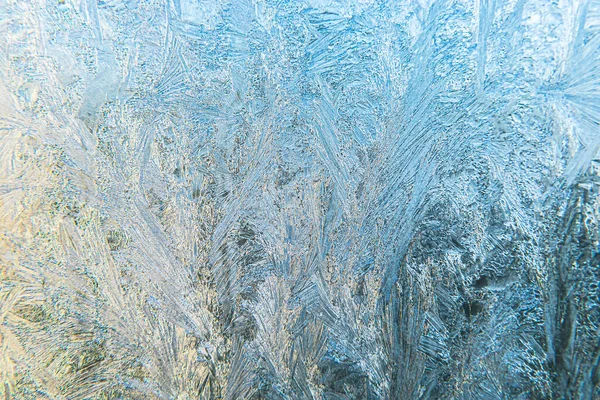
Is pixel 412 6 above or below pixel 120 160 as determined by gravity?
above

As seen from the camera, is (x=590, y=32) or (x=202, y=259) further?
(x=202, y=259)

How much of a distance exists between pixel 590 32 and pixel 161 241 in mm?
962

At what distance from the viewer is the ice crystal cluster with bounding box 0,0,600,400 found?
74cm

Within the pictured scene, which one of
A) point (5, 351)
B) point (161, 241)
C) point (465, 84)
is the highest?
point (465, 84)

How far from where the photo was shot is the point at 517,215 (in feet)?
2.41

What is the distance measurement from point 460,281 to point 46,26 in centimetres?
101

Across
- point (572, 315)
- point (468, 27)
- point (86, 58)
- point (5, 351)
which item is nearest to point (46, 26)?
point (86, 58)

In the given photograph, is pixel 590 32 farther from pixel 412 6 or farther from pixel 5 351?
pixel 5 351

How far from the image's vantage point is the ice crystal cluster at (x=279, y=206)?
737 millimetres

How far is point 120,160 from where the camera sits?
0.78m

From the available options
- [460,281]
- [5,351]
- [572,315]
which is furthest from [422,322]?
[5,351]

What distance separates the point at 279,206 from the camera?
79 cm

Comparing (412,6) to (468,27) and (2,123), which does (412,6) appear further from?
(2,123)

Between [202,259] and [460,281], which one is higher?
[202,259]
